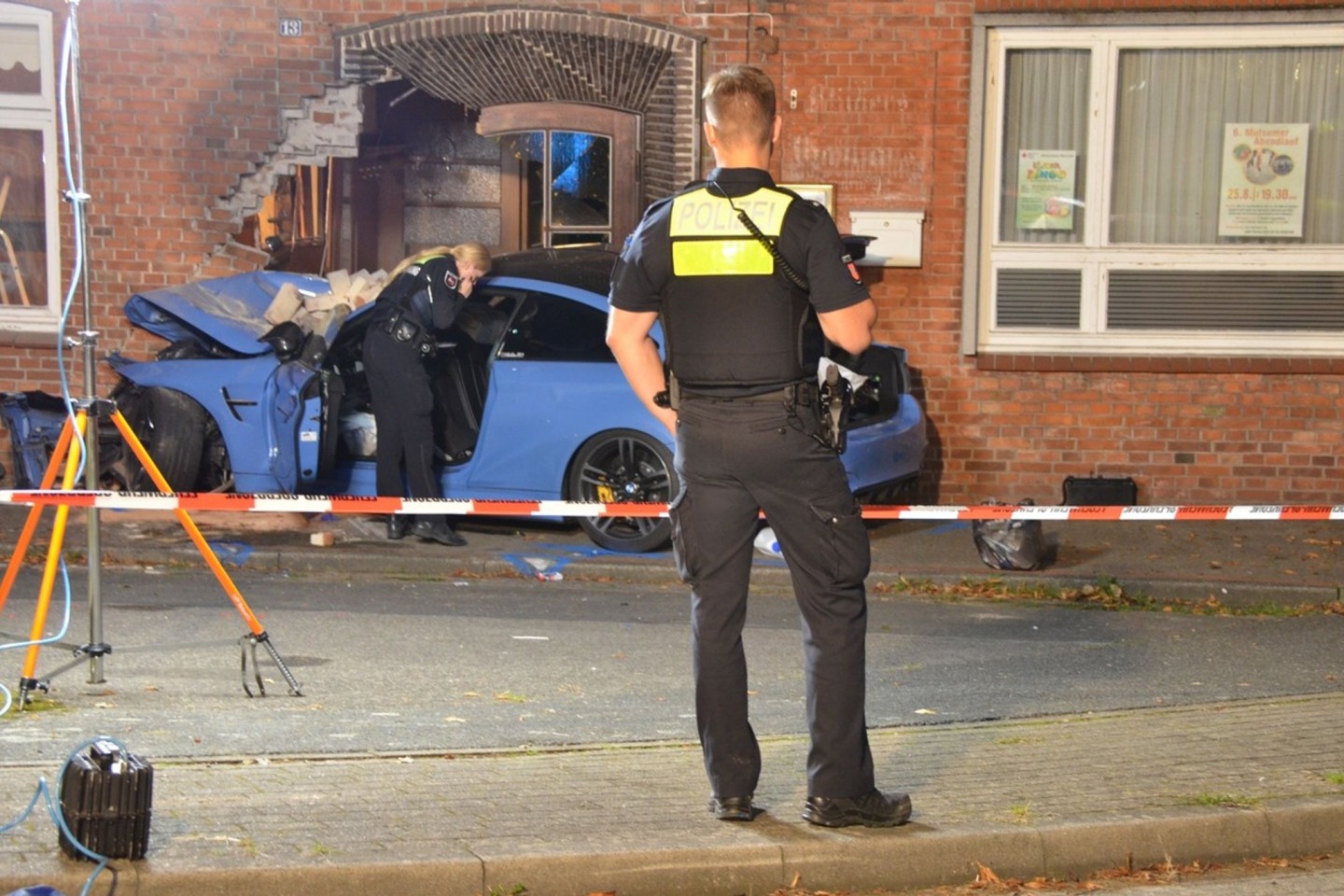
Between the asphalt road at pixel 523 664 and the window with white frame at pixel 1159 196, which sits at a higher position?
the window with white frame at pixel 1159 196

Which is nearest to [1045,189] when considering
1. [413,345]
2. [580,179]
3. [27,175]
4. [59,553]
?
[580,179]

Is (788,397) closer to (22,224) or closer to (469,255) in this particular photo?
(469,255)

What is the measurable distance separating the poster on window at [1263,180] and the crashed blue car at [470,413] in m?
3.08

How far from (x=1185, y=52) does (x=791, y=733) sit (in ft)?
26.1

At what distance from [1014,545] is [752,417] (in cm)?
564

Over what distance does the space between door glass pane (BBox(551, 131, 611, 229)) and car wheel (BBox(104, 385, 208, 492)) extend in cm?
373

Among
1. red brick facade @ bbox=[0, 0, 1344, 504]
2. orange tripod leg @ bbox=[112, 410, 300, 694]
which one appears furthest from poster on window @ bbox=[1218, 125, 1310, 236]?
orange tripod leg @ bbox=[112, 410, 300, 694]

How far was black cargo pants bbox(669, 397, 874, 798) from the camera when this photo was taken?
4.77 meters

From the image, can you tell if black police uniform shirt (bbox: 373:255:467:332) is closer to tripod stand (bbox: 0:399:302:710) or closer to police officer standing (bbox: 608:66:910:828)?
tripod stand (bbox: 0:399:302:710)

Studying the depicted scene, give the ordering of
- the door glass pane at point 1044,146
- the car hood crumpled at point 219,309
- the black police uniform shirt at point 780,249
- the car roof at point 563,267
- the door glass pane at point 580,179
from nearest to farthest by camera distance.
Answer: the black police uniform shirt at point 780,249, the car roof at point 563,267, the car hood crumpled at point 219,309, the door glass pane at point 1044,146, the door glass pane at point 580,179

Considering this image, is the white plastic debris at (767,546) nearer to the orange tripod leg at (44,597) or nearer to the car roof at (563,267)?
the car roof at (563,267)

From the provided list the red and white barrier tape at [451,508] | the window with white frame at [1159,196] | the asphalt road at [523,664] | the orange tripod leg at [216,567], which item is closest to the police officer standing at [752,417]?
the asphalt road at [523,664]

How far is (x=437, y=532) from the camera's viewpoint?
1062cm

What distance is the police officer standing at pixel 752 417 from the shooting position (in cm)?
474
